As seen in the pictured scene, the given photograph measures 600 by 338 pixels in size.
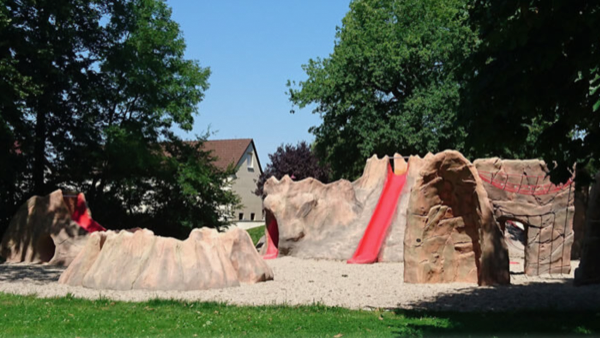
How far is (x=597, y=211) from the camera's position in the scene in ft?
46.5

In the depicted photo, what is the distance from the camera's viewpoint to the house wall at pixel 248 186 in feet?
173

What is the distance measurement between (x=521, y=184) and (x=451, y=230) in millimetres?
2715

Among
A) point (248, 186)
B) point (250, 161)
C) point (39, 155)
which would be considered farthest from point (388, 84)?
point (250, 161)

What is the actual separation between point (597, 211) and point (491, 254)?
237 cm

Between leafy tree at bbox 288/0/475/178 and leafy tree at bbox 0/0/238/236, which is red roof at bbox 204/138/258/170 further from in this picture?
leafy tree at bbox 0/0/238/236

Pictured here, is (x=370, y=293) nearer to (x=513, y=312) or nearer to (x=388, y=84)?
(x=513, y=312)

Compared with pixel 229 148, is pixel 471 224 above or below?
below

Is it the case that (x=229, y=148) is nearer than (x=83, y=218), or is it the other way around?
(x=83, y=218)

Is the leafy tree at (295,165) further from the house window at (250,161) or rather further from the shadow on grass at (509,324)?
the shadow on grass at (509,324)

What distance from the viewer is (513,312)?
10.8 meters

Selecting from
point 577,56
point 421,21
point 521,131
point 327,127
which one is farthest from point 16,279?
point 421,21

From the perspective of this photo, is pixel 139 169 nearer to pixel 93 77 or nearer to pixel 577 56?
pixel 93 77

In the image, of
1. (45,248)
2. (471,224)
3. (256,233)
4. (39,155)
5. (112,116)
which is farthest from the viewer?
(256,233)

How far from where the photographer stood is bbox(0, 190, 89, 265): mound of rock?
20500 mm
